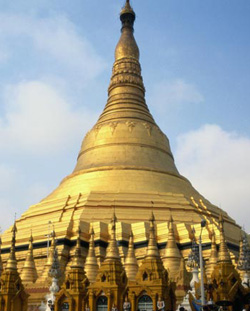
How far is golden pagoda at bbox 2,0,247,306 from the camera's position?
103ft

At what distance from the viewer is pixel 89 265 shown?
27.4 m

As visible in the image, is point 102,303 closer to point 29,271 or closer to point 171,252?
point 171,252

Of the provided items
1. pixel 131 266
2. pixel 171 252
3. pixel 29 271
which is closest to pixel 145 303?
pixel 131 266

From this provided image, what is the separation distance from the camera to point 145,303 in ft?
69.1

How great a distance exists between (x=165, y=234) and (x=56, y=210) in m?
9.63

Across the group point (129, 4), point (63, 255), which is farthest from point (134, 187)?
point (129, 4)

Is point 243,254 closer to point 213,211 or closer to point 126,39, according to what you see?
point 213,211

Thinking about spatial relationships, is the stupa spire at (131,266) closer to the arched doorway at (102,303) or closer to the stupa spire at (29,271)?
the arched doorway at (102,303)

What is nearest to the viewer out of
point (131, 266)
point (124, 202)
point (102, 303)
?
point (102, 303)

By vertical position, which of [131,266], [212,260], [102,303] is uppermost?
[212,260]

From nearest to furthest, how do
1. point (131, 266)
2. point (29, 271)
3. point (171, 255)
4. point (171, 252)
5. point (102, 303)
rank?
point (102, 303)
point (131, 266)
point (171, 255)
point (171, 252)
point (29, 271)

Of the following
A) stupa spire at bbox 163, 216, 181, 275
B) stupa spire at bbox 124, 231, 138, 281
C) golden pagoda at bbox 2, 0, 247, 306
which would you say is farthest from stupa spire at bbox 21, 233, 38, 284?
stupa spire at bbox 163, 216, 181, 275

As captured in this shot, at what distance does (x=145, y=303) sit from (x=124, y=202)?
50.0ft

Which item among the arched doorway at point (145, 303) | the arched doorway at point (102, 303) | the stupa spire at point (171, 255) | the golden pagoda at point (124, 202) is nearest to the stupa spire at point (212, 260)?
the golden pagoda at point (124, 202)
